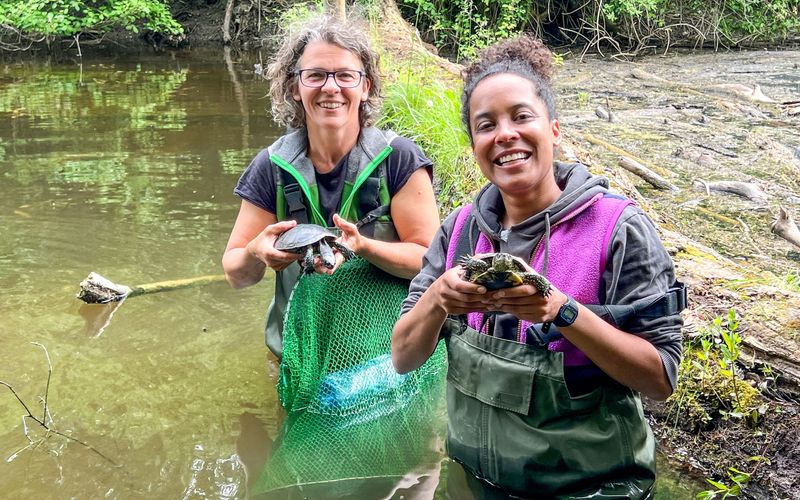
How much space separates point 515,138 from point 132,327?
3117 millimetres

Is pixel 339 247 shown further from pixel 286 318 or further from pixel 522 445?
pixel 522 445

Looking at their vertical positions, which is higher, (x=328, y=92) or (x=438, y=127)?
(x=328, y=92)

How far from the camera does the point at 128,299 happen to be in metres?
4.79

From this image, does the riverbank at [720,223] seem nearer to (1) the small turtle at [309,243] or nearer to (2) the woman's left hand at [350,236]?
(2) the woman's left hand at [350,236]

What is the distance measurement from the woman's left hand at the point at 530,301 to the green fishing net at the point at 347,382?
151 cm

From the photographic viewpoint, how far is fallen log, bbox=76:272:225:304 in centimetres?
465

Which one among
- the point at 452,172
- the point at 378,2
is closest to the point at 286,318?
the point at 452,172

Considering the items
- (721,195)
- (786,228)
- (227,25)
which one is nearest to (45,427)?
(786,228)

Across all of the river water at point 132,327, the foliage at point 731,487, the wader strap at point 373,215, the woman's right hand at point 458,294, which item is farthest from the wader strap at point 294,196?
the foliage at point 731,487

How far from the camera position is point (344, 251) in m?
3.01

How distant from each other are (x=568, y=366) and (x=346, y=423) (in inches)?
61.5

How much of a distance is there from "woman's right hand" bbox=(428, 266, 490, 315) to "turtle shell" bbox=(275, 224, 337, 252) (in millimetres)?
951

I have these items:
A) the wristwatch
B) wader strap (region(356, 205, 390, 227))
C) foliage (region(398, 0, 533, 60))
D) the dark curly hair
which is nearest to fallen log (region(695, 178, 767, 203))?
wader strap (region(356, 205, 390, 227))

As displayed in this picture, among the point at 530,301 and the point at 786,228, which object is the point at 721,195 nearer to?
the point at 786,228
